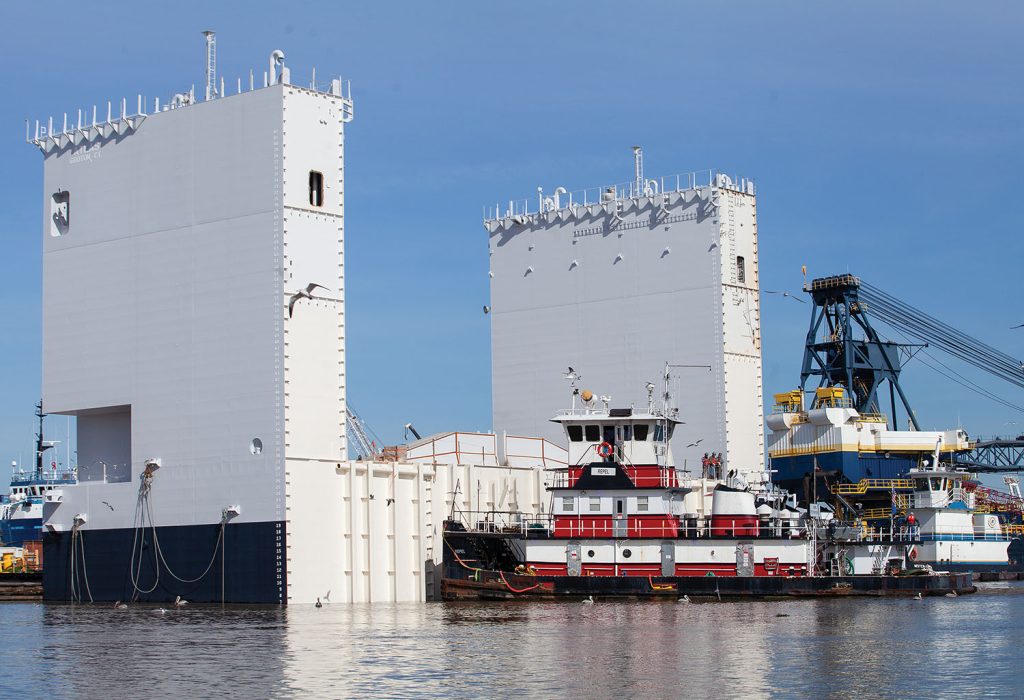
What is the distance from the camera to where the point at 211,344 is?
49.0m

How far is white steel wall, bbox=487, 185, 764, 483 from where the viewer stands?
205 feet

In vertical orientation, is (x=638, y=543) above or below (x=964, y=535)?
above

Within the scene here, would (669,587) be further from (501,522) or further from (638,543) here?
(501,522)

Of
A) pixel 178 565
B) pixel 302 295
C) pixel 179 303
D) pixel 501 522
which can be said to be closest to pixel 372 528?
pixel 178 565

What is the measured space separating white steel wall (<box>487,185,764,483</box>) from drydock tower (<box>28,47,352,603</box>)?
18891 mm

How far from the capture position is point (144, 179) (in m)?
51.7

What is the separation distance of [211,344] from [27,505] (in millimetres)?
58755

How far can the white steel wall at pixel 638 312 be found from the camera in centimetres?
6253

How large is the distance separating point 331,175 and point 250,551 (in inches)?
510

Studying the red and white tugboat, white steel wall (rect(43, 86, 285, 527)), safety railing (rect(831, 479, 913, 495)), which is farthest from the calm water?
safety railing (rect(831, 479, 913, 495))

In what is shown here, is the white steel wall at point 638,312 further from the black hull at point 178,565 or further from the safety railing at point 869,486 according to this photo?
the black hull at point 178,565

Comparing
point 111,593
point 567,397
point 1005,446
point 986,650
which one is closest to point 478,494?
point 567,397

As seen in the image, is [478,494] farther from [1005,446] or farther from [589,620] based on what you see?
[1005,446]

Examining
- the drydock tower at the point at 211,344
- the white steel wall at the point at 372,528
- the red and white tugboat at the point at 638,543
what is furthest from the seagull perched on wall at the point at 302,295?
the red and white tugboat at the point at 638,543
